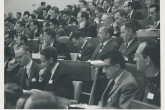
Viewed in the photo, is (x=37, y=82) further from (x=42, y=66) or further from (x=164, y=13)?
(x=164, y=13)

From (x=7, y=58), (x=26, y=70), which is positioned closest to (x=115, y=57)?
(x=26, y=70)

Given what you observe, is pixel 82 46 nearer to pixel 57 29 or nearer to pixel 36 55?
pixel 57 29

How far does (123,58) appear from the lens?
424 cm

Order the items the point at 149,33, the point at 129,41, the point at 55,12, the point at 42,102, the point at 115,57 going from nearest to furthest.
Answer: the point at 42,102
the point at 115,57
the point at 149,33
the point at 129,41
the point at 55,12

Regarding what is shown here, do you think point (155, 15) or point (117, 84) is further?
point (155, 15)

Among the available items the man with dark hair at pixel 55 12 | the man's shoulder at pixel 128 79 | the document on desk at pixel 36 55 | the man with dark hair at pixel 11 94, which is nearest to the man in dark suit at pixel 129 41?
the man's shoulder at pixel 128 79

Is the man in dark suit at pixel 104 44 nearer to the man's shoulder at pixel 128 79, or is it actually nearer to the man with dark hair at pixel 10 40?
the man's shoulder at pixel 128 79

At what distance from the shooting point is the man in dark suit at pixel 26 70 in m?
4.55

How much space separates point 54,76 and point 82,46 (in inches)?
35.6

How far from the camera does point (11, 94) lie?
4098 millimetres

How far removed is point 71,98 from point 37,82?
528mm

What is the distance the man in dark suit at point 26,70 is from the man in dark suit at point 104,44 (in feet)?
2.72

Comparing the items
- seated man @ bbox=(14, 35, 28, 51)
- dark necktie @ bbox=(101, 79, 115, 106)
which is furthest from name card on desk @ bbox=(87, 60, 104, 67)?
seated man @ bbox=(14, 35, 28, 51)
